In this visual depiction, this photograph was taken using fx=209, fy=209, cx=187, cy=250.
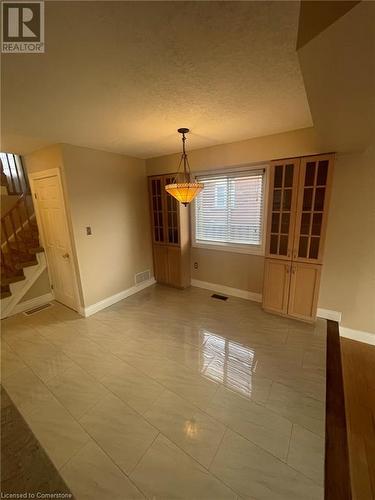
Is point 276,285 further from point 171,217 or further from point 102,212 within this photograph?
point 102,212

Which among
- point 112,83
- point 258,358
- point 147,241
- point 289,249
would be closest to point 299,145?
point 289,249

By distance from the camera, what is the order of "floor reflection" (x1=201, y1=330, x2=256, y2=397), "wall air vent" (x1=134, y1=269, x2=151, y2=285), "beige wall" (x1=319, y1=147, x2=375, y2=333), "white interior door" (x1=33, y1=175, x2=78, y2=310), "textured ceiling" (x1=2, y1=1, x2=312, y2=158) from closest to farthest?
"textured ceiling" (x1=2, y1=1, x2=312, y2=158) → "floor reflection" (x1=201, y1=330, x2=256, y2=397) → "beige wall" (x1=319, y1=147, x2=375, y2=333) → "white interior door" (x1=33, y1=175, x2=78, y2=310) → "wall air vent" (x1=134, y1=269, x2=151, y2=285)

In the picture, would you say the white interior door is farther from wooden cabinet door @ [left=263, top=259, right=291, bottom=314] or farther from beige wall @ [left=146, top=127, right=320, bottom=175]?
wooden cabinet door @ [left=263, top=259, right=291, bottom=314]

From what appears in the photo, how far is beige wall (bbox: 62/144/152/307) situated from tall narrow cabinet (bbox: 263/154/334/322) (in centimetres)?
235

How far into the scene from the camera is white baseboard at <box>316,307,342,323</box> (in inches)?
111

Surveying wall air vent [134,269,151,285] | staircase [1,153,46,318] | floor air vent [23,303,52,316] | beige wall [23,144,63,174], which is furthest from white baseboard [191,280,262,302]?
beige wall [23,144,63,174]

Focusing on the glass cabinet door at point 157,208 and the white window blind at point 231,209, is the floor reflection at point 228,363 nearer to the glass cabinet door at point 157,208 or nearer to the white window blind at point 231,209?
the white window blind at point 231,209

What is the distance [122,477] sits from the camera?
1.32 meters

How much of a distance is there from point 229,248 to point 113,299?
2.20 metres

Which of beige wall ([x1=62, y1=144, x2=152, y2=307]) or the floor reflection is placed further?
beige wall ([x1=62, y1=144, x2=152, y2=307])

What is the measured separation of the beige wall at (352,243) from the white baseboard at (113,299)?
3.06 meters

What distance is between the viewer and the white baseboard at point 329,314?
281cm

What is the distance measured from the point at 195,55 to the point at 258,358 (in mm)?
2656

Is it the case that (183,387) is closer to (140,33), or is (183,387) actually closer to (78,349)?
(78,349)
